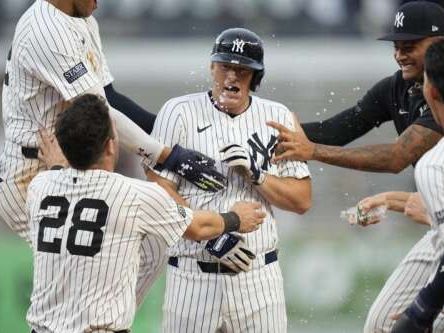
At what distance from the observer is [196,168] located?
583cm

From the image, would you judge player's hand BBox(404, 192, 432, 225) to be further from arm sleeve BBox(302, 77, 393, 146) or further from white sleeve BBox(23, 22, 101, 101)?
white sleeve BBox(23, 22, 101, 101)

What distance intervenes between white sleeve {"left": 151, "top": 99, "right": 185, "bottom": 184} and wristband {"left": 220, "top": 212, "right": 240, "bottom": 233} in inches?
20.6

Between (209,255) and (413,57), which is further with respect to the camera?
(413,57)

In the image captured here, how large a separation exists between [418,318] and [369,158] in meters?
1.93

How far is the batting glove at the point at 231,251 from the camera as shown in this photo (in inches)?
229

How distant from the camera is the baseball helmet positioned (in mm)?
5992

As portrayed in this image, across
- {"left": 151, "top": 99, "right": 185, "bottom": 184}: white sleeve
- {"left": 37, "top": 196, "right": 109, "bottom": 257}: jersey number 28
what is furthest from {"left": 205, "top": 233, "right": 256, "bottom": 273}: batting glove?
{"left": 37, "top": 196, "right": 109, "bottom": 257}: jersey number 28

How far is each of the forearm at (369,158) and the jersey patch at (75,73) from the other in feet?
4.53

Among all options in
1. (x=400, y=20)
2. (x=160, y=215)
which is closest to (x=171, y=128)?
(x=160, y=215)

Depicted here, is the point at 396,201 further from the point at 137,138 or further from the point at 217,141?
the point at 137,138

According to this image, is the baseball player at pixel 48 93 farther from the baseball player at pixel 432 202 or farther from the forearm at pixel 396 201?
the baseball player at pixel 432 202

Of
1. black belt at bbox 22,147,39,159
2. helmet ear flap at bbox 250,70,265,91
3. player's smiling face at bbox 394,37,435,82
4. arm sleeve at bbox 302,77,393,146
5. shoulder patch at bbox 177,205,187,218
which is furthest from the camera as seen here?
arm sleeve at bbox 302,77,393,146

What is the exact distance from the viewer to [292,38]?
12.1 meters

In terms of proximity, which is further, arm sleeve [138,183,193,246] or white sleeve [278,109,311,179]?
white sleeve [278,109,311,179]
